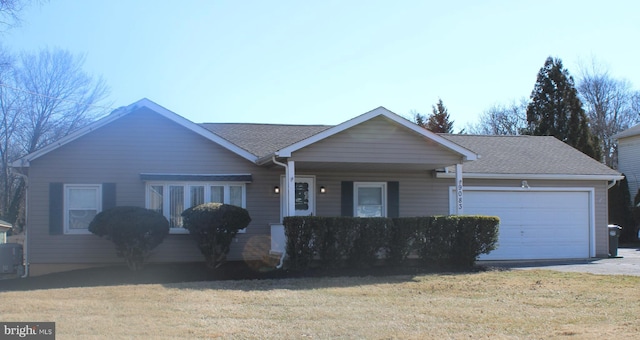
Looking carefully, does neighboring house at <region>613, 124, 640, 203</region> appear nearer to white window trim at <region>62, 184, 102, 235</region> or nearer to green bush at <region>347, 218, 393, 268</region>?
green bush at <region>347, 218, 393, 268</region>

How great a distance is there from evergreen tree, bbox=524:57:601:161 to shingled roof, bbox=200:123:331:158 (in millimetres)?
18859

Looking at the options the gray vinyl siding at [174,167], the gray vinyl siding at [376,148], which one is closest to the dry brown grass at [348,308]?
the gray vinyl siding at [376,148]

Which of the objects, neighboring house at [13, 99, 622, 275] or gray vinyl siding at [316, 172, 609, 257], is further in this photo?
gray vinyl siding at [316, 172, 609, 257]

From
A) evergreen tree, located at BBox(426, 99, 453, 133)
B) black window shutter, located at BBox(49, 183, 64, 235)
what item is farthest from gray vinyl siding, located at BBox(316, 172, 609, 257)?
evergreen tree, located at BBox(426, 99, 453, 133)

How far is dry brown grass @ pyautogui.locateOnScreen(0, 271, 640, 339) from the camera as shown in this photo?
25.3 ft

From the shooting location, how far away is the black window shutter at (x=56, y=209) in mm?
14711

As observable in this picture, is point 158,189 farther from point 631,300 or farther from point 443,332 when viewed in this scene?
point 631,300

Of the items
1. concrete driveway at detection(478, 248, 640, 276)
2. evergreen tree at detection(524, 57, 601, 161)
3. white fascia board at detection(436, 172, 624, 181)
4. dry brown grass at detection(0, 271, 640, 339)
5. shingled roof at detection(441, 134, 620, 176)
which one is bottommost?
concrete driveway at detection(478, 248, 640, 276)

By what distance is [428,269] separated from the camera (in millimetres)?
13898

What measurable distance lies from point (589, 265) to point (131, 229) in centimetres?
1155

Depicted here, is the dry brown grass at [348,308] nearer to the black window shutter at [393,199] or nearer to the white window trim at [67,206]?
the white window trim at [67,206]

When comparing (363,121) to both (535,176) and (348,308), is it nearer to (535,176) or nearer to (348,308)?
(348,308)

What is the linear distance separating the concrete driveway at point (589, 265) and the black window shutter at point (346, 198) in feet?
12.5

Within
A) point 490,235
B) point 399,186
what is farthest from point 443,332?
point 399,186
